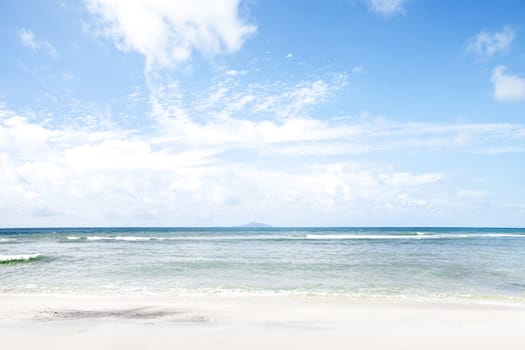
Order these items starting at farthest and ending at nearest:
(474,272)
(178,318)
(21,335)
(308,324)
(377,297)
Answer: (474,272) → (377,297) → (178,318) → (308,324) → (21,335)

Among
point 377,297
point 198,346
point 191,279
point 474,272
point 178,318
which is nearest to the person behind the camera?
point 198,346

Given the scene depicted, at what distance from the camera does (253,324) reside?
898cm

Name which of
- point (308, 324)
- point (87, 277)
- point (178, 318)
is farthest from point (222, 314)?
point (87, 277)

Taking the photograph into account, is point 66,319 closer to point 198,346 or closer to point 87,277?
point 198,346

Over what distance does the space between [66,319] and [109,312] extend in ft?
3.81

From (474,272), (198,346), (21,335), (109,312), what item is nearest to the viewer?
(198,346)

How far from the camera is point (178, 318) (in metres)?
9.66

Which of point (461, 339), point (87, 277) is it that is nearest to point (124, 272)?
point (87, 277)

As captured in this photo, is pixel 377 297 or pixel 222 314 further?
pixel 377 297

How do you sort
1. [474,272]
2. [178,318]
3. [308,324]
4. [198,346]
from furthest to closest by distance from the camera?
[474,272]
[178,318]
[308,324]
[198,346]

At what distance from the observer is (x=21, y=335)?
800cm

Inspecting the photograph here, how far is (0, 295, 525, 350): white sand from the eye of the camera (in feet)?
24.5

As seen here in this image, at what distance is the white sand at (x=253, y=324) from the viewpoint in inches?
294

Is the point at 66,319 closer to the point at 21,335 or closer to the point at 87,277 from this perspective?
the point at 21,335
